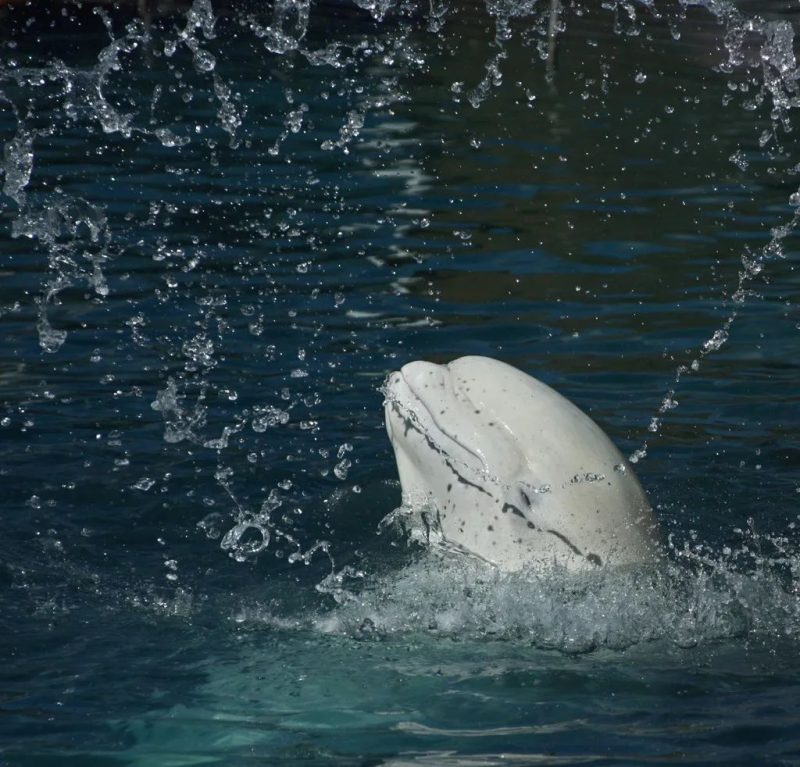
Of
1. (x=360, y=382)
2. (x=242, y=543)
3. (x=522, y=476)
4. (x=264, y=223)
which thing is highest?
(x=264, y=223)

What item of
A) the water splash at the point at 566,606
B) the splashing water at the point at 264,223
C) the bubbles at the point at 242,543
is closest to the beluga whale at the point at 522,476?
the water splash at the point at 566,606

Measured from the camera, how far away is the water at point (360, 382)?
4457 millimetres

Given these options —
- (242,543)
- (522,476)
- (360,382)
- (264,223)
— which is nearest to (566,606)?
(522,476)

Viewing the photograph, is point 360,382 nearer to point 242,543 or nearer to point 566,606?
point 242,543

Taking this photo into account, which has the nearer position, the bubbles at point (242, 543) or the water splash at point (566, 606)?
the water splash at point (566, 606)

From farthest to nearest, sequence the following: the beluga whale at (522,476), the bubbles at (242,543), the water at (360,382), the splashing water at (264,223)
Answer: the splashing water at (264,223), the bubbles at (242,543), the beluga whale at (522,476), the water at (360,382)

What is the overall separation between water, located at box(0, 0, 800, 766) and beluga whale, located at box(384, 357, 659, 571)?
0.11 m

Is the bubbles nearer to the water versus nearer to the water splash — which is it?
the water

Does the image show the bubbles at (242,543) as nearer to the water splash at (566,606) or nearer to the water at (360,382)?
the water at (360,382)

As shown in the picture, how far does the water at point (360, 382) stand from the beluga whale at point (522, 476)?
A: 0.35 feet

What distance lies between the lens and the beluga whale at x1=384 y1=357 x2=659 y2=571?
4.62 metres

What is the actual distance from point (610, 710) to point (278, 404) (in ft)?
10.9

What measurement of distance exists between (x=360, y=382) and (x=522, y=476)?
311cm

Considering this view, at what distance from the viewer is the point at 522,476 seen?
15.2 feet
